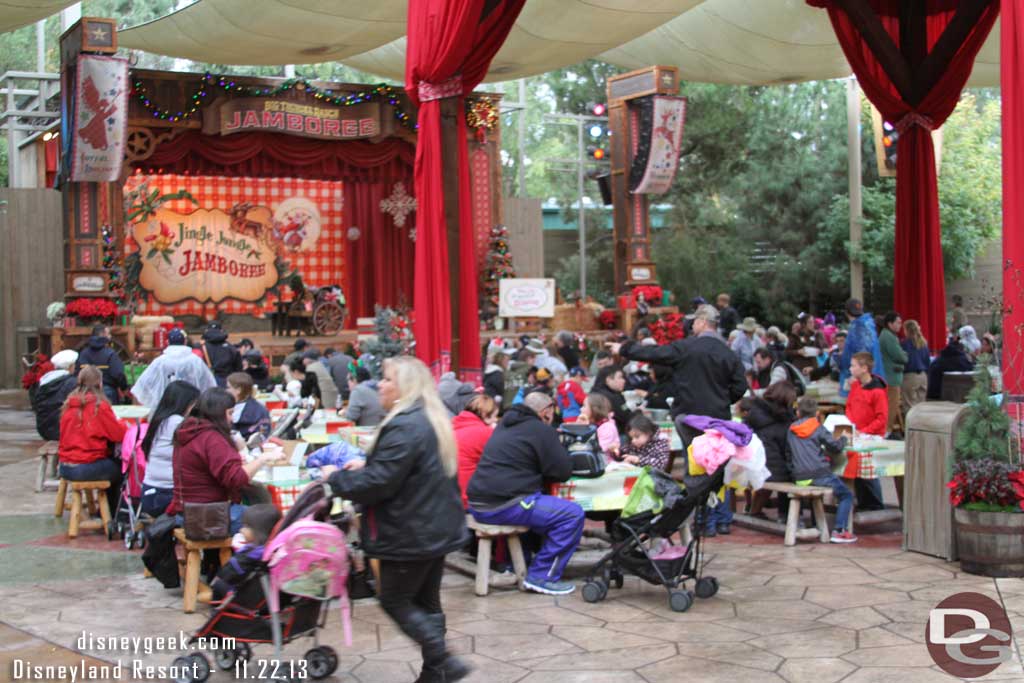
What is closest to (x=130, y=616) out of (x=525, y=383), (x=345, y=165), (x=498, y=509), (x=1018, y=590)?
(x=498, y=509)

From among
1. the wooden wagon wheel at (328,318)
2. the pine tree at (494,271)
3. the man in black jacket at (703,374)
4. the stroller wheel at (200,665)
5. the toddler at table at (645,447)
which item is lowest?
the stroller wheel at (200,665)

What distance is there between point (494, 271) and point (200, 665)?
16238mm

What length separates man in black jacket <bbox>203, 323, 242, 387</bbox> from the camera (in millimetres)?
11648

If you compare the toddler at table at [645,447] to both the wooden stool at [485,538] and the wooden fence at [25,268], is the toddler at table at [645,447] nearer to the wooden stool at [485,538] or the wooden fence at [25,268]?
the wooden stool at [485,538]

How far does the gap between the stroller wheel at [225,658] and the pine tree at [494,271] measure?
15.6m

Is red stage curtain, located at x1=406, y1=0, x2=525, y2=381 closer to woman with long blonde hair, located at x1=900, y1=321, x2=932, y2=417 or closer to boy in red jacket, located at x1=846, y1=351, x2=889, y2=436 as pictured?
boy in red jacket, located at x1=846, y1=351, x2=889, y2=436

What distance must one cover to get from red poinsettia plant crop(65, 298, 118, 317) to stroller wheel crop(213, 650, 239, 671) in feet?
42.5

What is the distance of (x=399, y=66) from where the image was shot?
18.9 metres

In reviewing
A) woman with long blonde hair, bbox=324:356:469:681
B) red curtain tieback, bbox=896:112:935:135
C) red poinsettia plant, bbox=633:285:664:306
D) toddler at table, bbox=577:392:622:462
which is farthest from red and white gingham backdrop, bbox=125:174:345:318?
woman with long blonde hair, bbox=324:356:469:681

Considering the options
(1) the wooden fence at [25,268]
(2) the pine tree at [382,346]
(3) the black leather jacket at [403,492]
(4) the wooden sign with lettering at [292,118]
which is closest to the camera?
(3) the black leather jacket at [403,492]

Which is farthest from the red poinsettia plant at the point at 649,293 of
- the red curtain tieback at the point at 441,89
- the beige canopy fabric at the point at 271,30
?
the red curtain tieback at the point at 441,89

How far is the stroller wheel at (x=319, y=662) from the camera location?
16.6 feet

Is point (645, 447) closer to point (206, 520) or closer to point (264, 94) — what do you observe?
point (206, 520)

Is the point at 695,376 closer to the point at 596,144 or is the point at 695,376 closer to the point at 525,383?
the point at 525,383
